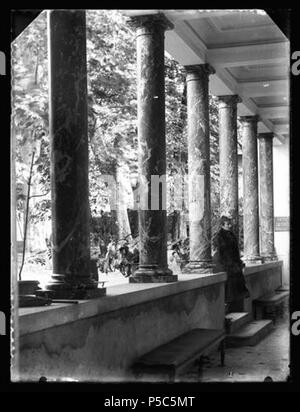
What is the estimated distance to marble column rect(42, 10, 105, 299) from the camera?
6.23 metres

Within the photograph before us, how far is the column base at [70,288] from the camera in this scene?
6.11 meters

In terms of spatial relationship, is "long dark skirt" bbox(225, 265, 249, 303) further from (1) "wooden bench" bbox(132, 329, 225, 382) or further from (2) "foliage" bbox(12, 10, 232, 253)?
(1) "wooden bench" bbox(132, 329, 225, 382)

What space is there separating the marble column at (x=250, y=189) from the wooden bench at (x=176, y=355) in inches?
316

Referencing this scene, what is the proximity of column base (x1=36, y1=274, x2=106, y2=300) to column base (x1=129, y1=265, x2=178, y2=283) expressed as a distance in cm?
257

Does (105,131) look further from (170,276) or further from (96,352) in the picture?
(96,352)

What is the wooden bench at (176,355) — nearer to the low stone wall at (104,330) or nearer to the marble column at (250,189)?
the low stone wall at (104,330)

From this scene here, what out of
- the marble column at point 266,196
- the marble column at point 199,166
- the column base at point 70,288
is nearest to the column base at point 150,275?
the column base at point 70,288

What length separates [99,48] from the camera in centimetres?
1298

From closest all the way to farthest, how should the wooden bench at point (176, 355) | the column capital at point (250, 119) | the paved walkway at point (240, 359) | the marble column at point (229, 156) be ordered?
the wooden bench at point (176, 355) < the paved walkway at point (240, 359) < the marble column at point (229, 156) < the column capital at point (250, 119)

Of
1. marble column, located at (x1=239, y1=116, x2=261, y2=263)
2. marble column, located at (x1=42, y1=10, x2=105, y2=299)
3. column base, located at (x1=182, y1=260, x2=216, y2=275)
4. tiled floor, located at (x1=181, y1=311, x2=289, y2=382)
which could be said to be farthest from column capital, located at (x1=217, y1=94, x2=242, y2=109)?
marble column, located at (x1=42, y1=10, x2=105, y2=299)

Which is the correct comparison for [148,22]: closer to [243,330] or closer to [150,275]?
Answer: [150,275]
